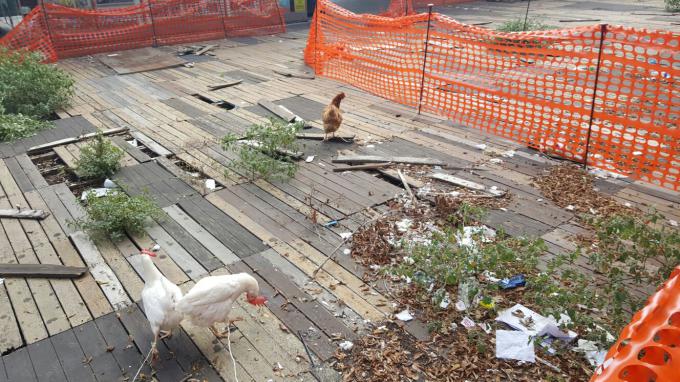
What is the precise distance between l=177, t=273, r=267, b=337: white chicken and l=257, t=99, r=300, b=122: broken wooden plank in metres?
5.34

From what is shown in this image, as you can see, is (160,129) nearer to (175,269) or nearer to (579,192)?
(175,269)

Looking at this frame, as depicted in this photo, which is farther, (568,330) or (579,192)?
(579,192)

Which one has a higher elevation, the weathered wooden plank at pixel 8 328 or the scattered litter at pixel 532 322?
the weathered wooden plank at pixel 8 328

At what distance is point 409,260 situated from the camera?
4.73m

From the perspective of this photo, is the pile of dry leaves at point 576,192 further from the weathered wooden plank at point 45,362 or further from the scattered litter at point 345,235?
the weathered wooden plank at point 45,362

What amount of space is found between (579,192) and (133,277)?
5206 mm

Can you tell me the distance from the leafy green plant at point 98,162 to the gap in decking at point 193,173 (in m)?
0.81

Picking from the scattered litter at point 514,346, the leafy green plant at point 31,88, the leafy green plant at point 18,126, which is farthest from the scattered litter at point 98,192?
the scattered litter at point 514,346

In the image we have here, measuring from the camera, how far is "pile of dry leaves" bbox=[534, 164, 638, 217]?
5.70 metres

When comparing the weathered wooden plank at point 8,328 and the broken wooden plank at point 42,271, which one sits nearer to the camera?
the weathered wooden plank at point 8,328

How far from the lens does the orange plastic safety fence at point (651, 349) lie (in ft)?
6.59

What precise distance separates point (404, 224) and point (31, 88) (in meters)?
7.45

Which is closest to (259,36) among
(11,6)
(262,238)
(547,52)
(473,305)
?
(11,6)

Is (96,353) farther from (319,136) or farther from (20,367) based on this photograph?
(319,136)
